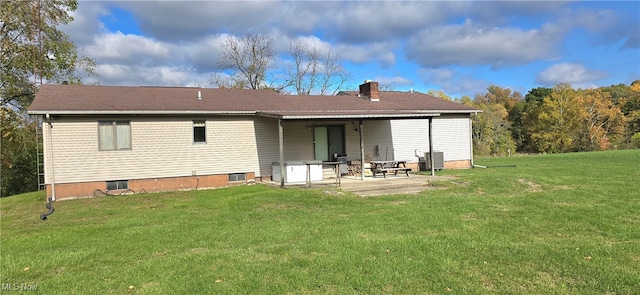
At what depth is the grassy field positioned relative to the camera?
417cm

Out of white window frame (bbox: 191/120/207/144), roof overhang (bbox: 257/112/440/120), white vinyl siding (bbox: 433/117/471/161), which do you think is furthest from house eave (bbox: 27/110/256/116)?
white vinyl siding (bbox: 433/117/471/161)

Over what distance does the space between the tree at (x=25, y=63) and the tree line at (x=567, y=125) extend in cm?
3327

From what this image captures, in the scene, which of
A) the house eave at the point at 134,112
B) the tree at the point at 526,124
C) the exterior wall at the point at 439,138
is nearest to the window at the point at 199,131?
the house eave at the point at 134,112

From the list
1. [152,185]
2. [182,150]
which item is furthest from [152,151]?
[152,185]

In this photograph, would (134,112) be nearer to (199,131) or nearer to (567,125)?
(199,131)

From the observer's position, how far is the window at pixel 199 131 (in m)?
14.3

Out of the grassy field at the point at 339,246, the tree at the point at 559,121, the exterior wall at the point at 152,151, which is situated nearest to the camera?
the grassy field at the point at 339,246

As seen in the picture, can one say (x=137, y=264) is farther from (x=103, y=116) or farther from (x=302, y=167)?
(x=103, y=116)

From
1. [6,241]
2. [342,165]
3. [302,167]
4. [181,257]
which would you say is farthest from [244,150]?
[181,257]

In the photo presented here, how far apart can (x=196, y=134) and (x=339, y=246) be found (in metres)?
10.0

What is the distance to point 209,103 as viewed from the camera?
593 inches

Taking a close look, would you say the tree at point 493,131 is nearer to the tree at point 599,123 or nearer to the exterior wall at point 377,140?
the tree at point 599,123

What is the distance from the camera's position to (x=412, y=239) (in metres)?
5.82

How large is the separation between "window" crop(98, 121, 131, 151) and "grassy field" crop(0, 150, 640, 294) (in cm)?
336
